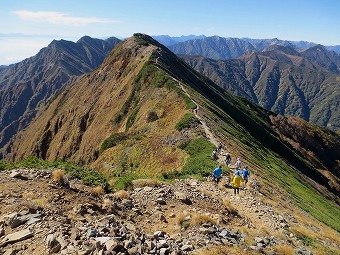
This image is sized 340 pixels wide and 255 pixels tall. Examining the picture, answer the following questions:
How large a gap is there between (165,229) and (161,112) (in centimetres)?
4120

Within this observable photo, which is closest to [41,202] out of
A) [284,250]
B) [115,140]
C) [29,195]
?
[29,195]

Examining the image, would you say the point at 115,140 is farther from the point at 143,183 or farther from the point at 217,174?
the point at 143,183

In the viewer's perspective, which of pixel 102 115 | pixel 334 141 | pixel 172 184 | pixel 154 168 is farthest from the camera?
pixel 334 141

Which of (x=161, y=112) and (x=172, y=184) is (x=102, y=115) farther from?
(x=172, y=184)

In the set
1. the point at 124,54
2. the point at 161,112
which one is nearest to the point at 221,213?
the point at 161,112

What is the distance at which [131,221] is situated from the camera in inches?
671

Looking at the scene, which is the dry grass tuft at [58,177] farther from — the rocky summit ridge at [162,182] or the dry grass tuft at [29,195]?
the dry grass tuft at [29,195]

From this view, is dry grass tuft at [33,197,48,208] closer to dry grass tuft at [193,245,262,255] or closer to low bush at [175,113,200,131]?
dry grass tuft at [193,245,262,255]

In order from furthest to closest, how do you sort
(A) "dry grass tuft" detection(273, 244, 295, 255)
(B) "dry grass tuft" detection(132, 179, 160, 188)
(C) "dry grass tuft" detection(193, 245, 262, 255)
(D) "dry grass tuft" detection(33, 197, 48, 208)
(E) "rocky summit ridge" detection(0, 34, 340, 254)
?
(B) "dry grass tuft" detection(132, 179, 160, 188)
(A) "dry grass tuft" detection(273, 244, 295, 255)
(D) "dry grass tuft" detection(33, 197, 48, 208)
(E) "rocky summit ridge" detection(0, 34, 340, 254)
(C) "dry grass tuft" detection(193, 245, 262, 255)

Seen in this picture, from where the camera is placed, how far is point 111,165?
4438 centimetres

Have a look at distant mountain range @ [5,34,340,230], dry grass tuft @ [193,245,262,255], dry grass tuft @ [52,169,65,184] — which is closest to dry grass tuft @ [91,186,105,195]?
dry grass tuft @ [52,169,65,184]

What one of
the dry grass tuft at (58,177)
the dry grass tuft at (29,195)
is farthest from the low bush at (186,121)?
the dry grass tuft at (29,195)

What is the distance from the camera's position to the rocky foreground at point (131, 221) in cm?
1295

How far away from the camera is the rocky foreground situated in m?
13.0
